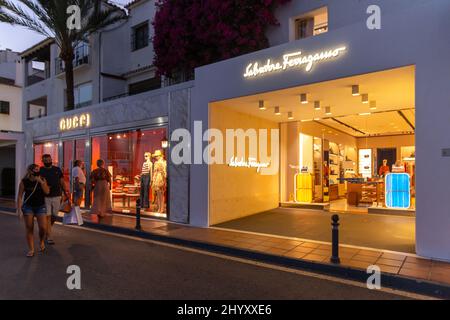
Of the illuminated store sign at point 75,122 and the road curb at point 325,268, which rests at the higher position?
the illuminated store sign at point 75,122

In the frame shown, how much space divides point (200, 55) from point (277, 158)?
5.29m

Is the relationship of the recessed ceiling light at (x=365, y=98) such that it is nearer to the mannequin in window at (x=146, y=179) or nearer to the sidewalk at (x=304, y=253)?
the sidewalk at (x=304, y=253)

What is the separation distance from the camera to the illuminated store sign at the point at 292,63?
7.76m

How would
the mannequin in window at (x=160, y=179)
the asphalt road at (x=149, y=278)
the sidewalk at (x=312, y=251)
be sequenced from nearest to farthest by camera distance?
the asphalt road at (x=149, y=278), the sidewalk at (x=312, y=251), the mannequin in window at (x=160, y=179)

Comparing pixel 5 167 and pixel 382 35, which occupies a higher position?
pixel 382 35

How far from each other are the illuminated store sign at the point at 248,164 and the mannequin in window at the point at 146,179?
3225 millimetres

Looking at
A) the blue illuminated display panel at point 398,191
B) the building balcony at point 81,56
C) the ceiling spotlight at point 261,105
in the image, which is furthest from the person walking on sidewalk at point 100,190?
the building balcony at point 81,56

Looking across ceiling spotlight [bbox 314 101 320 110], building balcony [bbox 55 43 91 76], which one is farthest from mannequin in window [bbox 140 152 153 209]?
building balcony [bbox 55 43 91 76]

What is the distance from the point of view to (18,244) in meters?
8.07

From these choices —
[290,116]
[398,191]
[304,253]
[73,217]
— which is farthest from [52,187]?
[398,191]

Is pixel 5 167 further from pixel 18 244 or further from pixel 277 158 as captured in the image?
pixel 277 158

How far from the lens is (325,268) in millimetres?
6062
